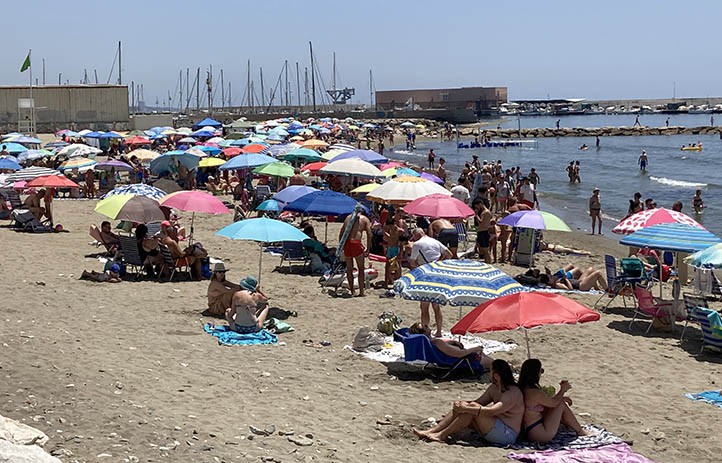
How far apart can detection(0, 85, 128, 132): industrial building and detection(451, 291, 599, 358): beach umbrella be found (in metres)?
53.6

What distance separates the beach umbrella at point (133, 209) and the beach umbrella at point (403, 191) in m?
3.71

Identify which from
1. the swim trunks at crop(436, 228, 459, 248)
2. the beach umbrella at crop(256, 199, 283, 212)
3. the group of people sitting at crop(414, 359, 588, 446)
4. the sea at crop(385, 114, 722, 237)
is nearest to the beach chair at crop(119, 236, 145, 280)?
the beach umbrella at crop(256, 199, 283, 212)

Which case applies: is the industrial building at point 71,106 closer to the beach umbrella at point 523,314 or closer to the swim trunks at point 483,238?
the swim trunks at point 483,238

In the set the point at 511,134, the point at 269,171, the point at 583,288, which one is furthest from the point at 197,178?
the point at 511,134

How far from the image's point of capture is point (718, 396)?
7.71 meters

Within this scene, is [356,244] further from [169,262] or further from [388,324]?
[169,262]

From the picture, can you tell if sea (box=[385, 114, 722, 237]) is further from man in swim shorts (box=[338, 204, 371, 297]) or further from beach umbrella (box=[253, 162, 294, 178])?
man in swim shorts (box=[338, 204, 371, 297])

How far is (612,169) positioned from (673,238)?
129 ft

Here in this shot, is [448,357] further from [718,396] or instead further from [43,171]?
[43,171]

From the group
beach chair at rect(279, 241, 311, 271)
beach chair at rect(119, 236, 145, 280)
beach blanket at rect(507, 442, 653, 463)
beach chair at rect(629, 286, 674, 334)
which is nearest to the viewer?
Answer: beach blanket at rect(507, 442, 653, 463)

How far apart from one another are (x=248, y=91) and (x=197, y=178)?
85.3 m

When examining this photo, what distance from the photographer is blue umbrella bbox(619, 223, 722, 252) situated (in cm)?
997

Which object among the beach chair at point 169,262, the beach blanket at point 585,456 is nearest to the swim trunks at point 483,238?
the beach chair at point 169,262

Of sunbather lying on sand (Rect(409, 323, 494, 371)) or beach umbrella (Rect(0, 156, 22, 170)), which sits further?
beach umbrella (Rect(0, 156, 22, 170))
